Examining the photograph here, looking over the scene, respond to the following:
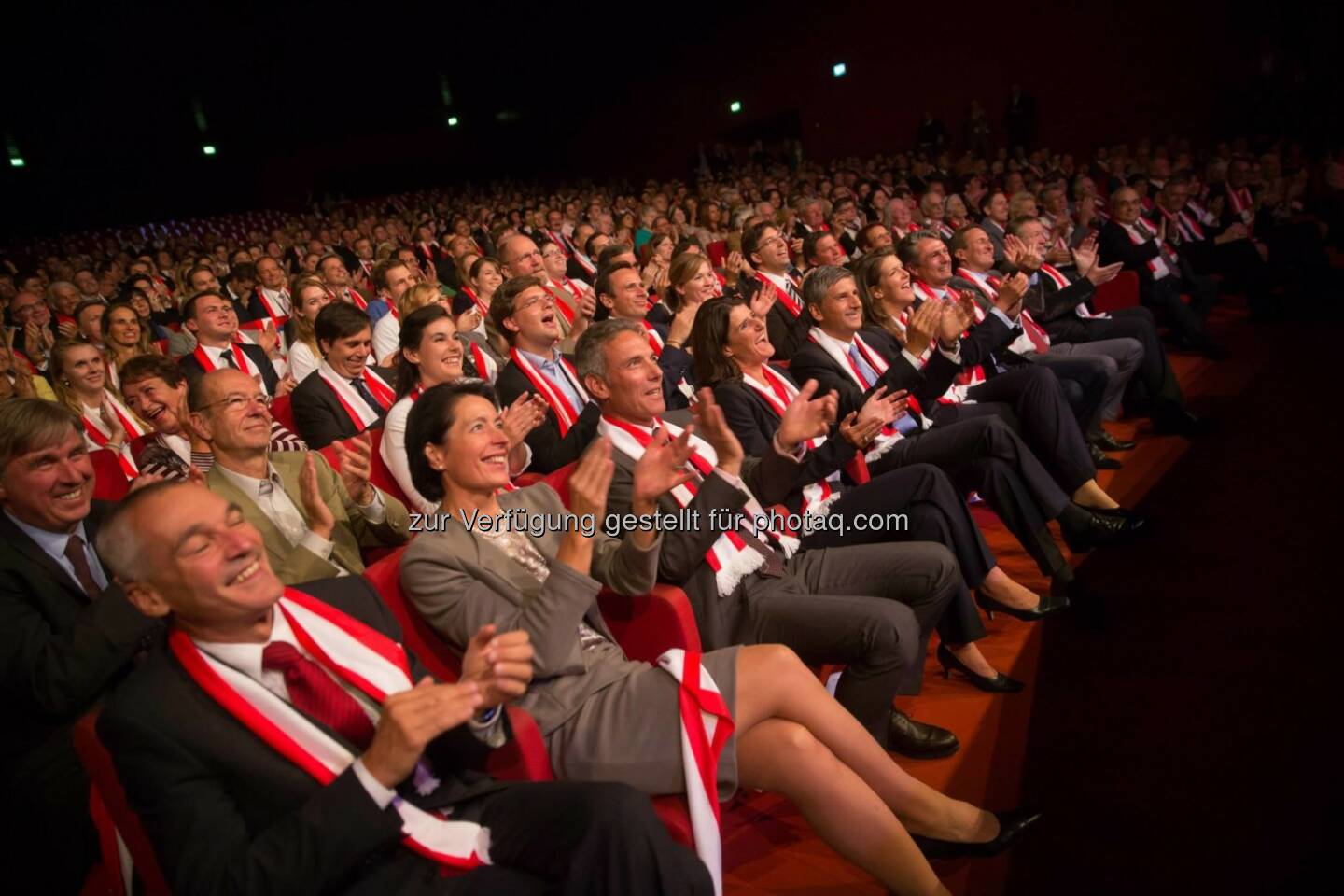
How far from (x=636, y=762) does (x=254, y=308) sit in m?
5.54

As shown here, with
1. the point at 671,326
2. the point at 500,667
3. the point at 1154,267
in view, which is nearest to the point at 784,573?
the point at 500,667

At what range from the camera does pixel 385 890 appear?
1.30 m

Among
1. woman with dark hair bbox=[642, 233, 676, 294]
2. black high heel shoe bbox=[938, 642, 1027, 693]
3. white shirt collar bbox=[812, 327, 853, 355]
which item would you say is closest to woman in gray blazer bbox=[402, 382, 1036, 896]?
black high heel shoe bbox=[938, 642, 1027, 693]

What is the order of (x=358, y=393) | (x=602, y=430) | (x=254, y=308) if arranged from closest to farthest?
(x=602, y=430) → (x=358, y=393) → (x=254, y=308)

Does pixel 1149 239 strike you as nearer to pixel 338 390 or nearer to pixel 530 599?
pixel 338 390

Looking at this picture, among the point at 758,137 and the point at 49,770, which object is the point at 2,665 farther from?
the point at 758,137

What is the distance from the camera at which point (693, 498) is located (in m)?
2.00

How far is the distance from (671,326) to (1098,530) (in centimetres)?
193

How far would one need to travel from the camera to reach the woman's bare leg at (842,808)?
5.26ft

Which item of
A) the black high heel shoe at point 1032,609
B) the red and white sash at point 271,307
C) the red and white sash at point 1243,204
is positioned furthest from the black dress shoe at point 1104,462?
the red and white sash at point 271,307

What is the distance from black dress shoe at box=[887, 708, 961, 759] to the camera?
2.18 m

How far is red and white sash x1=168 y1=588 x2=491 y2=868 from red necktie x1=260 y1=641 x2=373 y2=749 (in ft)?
0.10

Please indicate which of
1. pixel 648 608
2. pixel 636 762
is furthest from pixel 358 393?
pixel 636 762

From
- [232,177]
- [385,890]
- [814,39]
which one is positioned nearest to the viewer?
[385,890]
